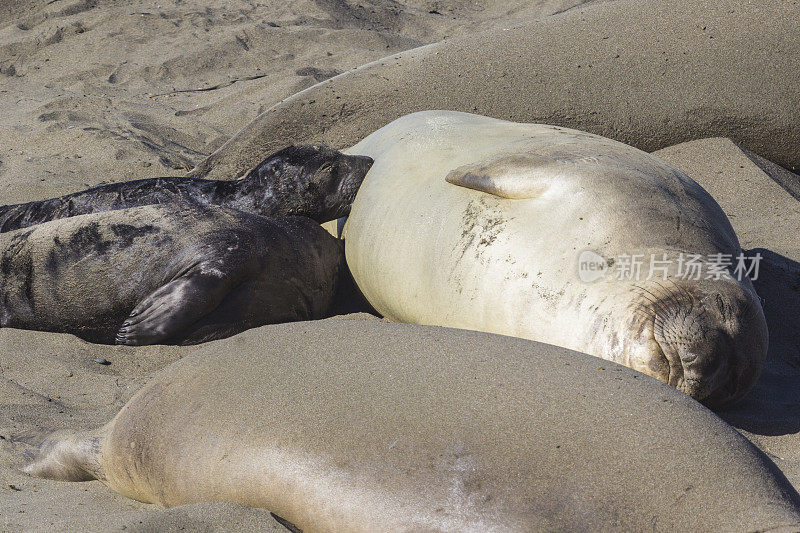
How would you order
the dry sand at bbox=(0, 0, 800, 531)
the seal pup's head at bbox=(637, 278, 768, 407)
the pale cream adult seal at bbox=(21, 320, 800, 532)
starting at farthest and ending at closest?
the dry sand at bbox=(0, 0, 800, 531) < the seal pup's head at bbox=(637, 278, 768, 407) < the pale cream adult seal at bbox=(21, 320, 800, 532)

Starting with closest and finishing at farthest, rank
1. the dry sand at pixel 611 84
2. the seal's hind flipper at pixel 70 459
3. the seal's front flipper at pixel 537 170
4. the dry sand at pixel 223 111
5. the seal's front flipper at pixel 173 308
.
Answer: the seal's hind flipper at pixel 70 459
the dry sand at pixel 223 111
the seal's front flipper at pixel 537 170
the seal's front flipper at pixel 173 308
the dry sand at pixel 611 84

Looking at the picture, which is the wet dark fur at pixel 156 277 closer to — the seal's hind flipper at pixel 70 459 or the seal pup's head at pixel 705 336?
the seal's hind flipper at pixel 70 459

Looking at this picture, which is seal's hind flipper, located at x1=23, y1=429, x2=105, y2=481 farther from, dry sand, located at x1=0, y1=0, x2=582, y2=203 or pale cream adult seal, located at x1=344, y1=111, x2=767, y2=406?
dry sand, located at x1=0, y1=0, x2=582, y2=203

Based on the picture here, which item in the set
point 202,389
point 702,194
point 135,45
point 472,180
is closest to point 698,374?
point 702,194

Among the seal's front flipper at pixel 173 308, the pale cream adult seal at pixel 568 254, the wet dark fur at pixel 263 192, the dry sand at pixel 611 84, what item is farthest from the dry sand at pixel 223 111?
the wet dark fur at pixel 263 192

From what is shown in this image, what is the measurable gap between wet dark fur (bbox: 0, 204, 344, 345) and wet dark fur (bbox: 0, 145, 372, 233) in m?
0.27

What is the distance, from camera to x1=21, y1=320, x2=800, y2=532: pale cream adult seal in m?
1.70

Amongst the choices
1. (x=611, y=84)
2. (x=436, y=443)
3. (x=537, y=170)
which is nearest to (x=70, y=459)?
(x=436, y=443)

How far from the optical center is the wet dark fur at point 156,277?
12.1ft

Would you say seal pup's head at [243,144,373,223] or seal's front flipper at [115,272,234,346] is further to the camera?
seal pup's head at [243,144,373,223]

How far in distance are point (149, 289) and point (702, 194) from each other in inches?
85.8

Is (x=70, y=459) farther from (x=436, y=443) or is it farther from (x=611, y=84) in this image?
(x=611, y=84)

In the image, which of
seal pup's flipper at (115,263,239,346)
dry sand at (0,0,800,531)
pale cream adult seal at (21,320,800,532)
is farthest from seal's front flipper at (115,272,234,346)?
pale cream adult seal at (21,320,800,532)

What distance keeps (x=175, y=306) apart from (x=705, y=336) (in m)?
2.05
